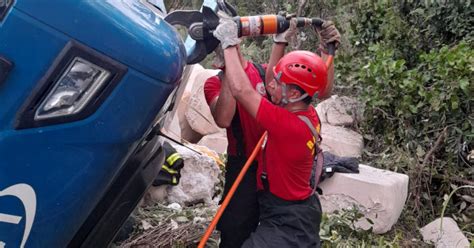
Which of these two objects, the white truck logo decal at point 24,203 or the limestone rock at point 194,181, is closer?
the white truck logo decal at point 24,203

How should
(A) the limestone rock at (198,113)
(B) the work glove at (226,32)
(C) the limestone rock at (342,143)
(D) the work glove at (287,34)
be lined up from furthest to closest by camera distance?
1. (A) the limestone rock at (198,113)
2. (C) the limestone rock at (342,143)
3. (D) the work glove at (287,34)
4. (B) the work glove at (226,32)

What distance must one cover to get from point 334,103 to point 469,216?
2137mm

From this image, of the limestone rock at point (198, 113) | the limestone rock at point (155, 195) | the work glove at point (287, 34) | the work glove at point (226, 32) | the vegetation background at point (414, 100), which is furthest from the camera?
the limestone rock at point (198, 113)

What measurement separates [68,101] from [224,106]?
1118mm

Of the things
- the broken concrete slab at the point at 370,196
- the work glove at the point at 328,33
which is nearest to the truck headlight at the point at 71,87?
the work glove at the point at 328,33

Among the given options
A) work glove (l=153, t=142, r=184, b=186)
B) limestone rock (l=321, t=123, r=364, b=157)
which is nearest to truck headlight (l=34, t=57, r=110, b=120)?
work glove (l=153, t=142, r=184, b=186)

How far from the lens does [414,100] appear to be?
5613 mm

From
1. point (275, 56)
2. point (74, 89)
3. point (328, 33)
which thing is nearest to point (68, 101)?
point (74, 89)

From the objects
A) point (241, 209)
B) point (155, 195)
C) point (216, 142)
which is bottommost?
point (216, 142)

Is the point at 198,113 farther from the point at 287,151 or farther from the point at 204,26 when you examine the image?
the point at 204,26

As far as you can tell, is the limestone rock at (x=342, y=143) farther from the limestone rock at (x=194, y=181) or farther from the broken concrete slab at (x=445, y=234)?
the limestone rock at (x=194, y=181)

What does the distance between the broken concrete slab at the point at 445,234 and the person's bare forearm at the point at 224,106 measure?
2535 mm

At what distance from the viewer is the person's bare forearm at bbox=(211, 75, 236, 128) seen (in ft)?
9.20

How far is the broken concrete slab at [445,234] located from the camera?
4516 mm
